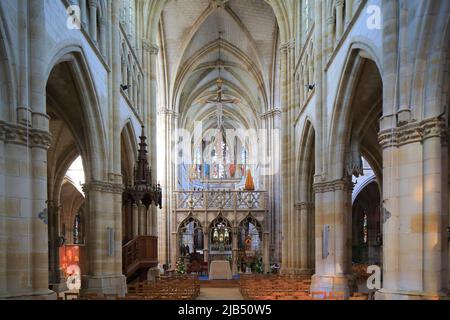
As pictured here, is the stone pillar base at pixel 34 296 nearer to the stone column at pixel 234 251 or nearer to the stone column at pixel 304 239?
the stone column at pixel 304 239

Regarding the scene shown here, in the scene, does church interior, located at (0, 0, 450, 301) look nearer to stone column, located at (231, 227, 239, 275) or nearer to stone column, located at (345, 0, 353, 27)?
stone column, located at (345, 0, 353, 27)

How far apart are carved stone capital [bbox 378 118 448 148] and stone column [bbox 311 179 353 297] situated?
6.46 m

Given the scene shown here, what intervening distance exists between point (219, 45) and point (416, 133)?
30.5 meters

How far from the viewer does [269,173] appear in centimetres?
3947

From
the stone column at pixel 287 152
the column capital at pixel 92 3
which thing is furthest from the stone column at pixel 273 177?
the column capital at pixel 92 3

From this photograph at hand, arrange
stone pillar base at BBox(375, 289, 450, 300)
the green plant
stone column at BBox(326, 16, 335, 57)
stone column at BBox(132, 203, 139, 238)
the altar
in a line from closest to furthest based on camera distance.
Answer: stone pillar base at BBox(375, 289, 450, 300), stone column at BBox(326, 16, 335, 57), stone column at BBox(132, 203, 139, 238), the altar, the green plant

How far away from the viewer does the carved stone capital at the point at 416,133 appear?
32.8 ft

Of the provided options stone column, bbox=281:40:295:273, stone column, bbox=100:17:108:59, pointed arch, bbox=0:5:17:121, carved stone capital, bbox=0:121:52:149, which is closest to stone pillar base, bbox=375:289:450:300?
carved stone capital, bbox=0:121:52:149

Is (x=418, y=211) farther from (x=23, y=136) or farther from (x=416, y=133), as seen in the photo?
(x=23, y=136)

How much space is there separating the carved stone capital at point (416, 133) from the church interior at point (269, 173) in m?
0.03

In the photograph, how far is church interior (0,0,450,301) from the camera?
10.1 metres

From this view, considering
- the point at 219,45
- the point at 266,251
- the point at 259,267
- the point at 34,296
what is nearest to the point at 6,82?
the point at 34,296
